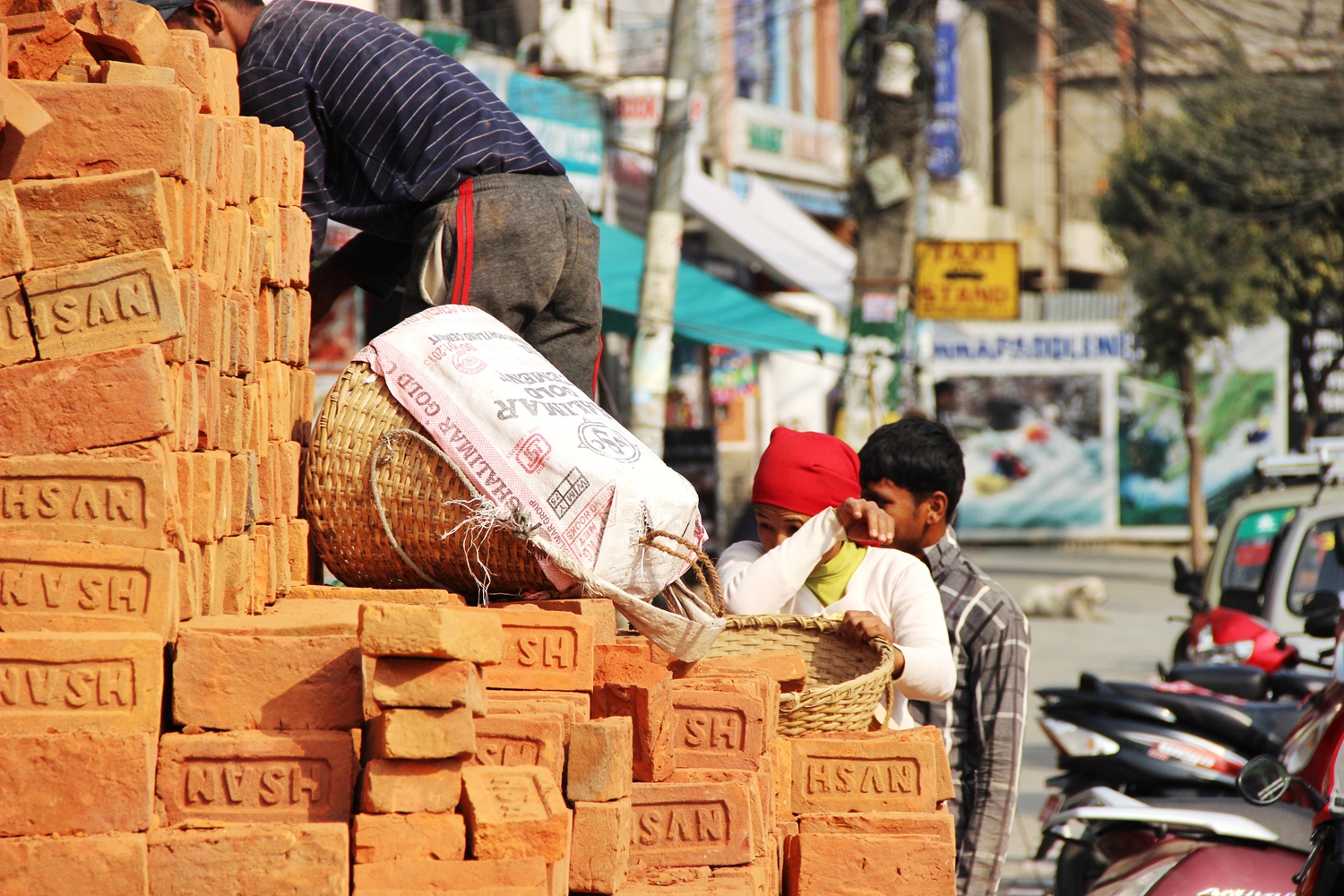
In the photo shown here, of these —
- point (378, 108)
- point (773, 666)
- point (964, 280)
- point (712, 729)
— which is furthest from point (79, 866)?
point (964, 280)

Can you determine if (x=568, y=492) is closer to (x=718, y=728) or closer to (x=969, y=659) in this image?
(x=718, y=728)

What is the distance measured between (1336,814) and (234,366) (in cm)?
235

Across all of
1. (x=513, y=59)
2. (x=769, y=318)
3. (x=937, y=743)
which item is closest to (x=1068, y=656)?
(x=769, y=318)

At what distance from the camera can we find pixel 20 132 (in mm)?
2215

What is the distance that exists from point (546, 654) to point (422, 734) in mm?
458

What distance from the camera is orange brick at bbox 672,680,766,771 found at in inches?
99.2

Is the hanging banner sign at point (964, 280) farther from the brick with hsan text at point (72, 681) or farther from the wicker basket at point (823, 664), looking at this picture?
the brick with hsan text at point (72, 681)

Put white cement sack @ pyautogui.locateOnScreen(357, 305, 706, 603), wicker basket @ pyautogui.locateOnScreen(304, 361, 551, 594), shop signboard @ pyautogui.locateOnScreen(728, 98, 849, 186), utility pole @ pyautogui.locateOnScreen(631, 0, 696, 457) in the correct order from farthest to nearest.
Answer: shop signboard @ pyautogui.locateOnScreen(728, 98, 849, 186)
utility pole @ pyautogui.locateOnScreen(631, 0, 696, 457)
wicker basket @ pyautogui.locateOnScreen(304, 361, 551, 594)
white cement sack @ pyautogui.locateOnScreen(357, 305, 706, 603)

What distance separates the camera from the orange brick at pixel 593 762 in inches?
85.6

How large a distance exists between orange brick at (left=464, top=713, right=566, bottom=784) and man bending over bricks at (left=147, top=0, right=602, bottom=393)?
1139mm

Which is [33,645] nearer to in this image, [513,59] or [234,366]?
[234,366]

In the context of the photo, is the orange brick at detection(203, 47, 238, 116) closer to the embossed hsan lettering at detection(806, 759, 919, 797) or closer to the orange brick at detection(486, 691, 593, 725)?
the orange brick at detection(486, 691, 593, 725)

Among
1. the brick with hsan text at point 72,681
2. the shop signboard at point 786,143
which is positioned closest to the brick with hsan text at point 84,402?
the brick with hsan text at point 72,681

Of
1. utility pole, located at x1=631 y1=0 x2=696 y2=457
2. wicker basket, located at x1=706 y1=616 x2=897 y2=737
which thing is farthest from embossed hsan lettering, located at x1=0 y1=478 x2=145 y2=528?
utility pole, located at x1=631 y1=0 x2=696 y2=457
